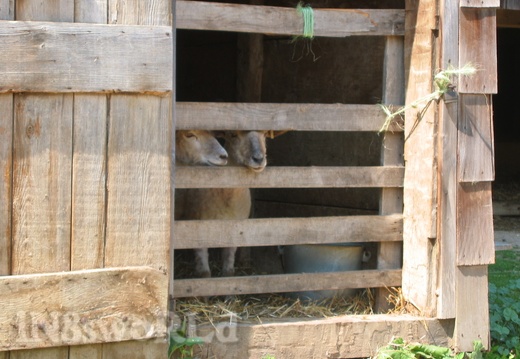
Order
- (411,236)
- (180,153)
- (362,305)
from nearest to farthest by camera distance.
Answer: (411,236) < (362,305) < (180,153)

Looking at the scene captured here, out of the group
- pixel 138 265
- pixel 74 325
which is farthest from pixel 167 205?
pixel 74 325

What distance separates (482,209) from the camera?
4230mm

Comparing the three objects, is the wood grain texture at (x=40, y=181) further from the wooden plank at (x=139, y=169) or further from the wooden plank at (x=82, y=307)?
the wooden plank at (x=139, y=169)

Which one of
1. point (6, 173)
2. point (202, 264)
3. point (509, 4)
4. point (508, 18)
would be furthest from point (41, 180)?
point (508, 18)

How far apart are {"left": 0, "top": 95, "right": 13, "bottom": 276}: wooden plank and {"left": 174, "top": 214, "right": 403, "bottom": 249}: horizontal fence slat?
1.10 meters

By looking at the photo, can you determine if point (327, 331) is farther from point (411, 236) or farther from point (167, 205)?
point (167, 205)

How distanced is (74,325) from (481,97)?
8.74 ft

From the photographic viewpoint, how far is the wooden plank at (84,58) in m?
3.20

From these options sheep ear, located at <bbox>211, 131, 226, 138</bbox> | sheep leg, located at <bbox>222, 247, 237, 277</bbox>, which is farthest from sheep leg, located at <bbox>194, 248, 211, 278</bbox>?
sheep ear, located at <bbox>211, 131, 226, 138</bbox>

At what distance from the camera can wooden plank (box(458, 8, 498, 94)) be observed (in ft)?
13.6

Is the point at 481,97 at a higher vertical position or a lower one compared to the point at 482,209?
higher

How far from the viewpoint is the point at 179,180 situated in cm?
416

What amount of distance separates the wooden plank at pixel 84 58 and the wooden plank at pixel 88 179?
10 centimetres

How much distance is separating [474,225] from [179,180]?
1799 millimetres
